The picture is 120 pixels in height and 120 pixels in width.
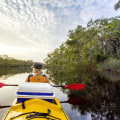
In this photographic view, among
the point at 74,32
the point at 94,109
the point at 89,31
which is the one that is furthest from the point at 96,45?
the point at 94,109

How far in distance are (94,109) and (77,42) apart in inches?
1229

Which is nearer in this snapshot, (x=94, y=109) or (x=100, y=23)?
(x=94, y=109)

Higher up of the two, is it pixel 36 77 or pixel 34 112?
pixel 36 77

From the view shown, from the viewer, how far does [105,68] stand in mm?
20484

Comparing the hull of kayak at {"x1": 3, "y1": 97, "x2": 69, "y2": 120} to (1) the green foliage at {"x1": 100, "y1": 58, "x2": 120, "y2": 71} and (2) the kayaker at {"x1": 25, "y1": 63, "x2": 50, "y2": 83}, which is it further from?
(1) the green foliage at {"x1": 100, "y1": 58, "x2": 120, "y2": 71}

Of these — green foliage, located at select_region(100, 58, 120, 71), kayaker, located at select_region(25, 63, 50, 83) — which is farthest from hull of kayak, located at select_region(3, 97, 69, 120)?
green foliage, located at select_region(100, 58, 120, 71)

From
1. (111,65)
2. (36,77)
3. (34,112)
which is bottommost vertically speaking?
(34,112)

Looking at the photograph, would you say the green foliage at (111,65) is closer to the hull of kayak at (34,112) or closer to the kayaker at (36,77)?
the kayaker at (36,77)

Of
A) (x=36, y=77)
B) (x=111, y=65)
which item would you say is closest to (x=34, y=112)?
(x=36, y=77)

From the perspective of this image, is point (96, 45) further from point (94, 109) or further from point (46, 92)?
point (46, 92)

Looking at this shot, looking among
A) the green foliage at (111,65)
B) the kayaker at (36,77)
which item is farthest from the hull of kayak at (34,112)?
the green foliage at (111,65)

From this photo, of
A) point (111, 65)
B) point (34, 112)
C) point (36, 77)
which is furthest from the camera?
point (111, 65)

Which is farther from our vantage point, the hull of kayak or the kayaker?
the kayaker

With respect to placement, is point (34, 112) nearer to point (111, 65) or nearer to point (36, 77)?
point (36, 77)
